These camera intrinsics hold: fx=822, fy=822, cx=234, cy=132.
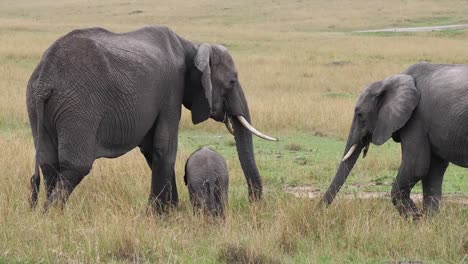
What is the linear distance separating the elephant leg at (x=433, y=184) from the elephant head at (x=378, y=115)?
538mm

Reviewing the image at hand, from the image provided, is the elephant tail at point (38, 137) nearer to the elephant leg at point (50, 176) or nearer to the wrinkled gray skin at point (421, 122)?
the elephant leg at point (50, 176)

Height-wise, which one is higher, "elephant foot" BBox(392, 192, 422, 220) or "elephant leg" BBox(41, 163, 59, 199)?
"elephant leg" BBox(41, 163, 59, 199)

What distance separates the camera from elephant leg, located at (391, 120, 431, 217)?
8.66m

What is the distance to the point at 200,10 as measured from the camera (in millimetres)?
65438

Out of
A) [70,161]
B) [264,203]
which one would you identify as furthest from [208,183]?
[70,161]

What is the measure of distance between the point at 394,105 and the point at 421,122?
0.35 metres

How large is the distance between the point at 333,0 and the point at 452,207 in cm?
6342

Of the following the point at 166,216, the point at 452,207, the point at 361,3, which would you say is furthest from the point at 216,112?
the point at 361,3

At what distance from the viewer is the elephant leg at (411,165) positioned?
866 cm

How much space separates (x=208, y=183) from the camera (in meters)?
8.55

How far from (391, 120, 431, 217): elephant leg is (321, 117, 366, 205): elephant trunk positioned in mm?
574

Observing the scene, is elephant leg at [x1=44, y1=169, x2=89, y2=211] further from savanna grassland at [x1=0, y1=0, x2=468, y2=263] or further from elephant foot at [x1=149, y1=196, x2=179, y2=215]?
elephant foot at [x1=149, y1=196, x2=179, y2=215]

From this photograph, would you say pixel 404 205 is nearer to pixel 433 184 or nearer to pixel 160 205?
pixel 433 184

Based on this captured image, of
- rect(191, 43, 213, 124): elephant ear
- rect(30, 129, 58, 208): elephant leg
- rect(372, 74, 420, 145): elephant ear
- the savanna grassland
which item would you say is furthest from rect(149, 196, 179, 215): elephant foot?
rect(372, 74, 420, 145): elephant ear
